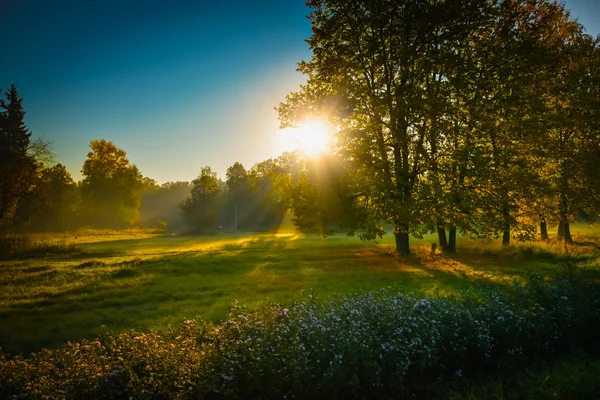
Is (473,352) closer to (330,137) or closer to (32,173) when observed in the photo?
(330,137)

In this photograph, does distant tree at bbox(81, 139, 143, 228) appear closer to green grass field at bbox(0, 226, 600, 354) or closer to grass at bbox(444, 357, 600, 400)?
green grass field at bbox(0, 226, 600, 354)

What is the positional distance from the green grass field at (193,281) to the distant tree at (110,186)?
50904 mm

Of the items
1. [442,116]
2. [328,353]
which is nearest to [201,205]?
[442,116]

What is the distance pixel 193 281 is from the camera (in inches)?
644

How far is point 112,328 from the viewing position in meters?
9.72

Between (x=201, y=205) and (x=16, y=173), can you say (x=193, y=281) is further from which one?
(x=201, y=205)

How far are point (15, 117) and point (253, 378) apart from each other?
66.6 metres

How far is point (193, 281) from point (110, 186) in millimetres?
64525

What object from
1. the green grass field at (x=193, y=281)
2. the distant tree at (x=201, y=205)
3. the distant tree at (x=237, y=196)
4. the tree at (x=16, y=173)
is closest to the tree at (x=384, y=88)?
the green grass field at (x=193, y=281)

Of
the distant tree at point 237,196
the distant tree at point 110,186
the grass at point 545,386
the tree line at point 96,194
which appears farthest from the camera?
the distant tree at point 237,196

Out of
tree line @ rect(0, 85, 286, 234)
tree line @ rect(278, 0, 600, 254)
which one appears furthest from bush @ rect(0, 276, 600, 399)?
tree line @ rect(0, 85, 286, 234)

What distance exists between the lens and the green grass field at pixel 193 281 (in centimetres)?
1048

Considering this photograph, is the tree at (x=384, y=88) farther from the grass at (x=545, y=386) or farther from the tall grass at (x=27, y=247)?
the tall grass at (x=27, y=247)

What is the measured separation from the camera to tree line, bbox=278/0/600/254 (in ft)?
60.2
